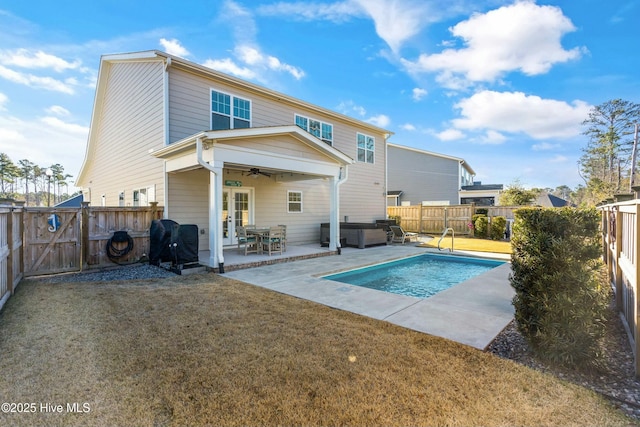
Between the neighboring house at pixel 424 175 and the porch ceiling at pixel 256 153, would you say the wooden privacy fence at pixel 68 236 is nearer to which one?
the porch ceiling at pixel 256 153

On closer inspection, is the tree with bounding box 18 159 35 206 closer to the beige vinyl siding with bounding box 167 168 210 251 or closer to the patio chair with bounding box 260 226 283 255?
the beige vinyl siding with bounding box 167 168 210 251

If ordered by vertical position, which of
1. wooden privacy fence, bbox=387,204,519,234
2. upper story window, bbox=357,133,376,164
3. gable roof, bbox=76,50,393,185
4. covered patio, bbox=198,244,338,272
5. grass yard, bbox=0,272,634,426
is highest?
gable roof, bbox=76,50,393,185

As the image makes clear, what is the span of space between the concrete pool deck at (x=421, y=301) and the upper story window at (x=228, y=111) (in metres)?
5.15

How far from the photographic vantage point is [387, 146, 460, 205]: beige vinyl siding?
2513 centimetres

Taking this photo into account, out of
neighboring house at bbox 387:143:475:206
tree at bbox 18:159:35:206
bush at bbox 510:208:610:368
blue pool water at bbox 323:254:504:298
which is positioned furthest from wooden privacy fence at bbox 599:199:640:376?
tree at bbox 18:159:35:206

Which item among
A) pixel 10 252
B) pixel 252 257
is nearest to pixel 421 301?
pixel 252 257

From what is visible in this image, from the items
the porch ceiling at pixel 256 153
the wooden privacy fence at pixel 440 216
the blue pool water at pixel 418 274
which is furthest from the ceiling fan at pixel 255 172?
the wooden privacy fence at pixel 440 216

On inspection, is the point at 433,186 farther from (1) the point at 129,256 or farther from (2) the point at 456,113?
(1) the point at 129,256

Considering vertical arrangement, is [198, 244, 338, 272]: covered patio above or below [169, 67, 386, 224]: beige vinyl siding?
below

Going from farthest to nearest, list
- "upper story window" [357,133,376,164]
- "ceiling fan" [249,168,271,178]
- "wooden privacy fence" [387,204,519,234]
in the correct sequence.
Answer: "wooden privacy fence" [387,204,519,234] → "upper story window" [357,133,376,164] → "ceiling fan" [249,168,271,178]

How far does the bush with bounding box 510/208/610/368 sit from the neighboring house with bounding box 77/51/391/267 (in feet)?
20.8

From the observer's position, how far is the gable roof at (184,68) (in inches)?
347

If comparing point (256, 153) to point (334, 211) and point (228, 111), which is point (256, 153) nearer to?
point (228, 111)

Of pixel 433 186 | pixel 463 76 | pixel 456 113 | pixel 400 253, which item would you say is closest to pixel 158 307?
pixel 400 253
